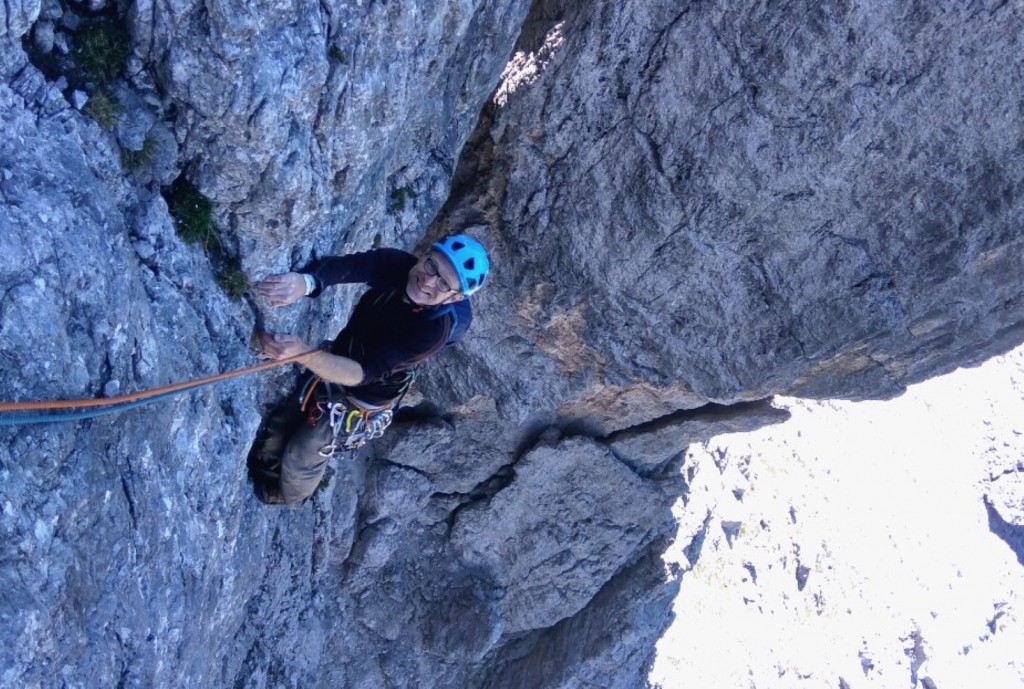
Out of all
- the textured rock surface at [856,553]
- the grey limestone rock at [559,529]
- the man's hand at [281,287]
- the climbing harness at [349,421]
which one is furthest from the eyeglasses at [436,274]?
the textured rock surface at [856,553]

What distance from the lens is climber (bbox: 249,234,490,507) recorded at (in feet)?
21.6

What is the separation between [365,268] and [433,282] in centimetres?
76

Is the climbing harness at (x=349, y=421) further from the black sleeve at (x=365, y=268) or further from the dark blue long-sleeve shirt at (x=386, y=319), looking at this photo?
the black sleeve at (x=365, y=268)

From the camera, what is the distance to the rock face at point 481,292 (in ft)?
18.9

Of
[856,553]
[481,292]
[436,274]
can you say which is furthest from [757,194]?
[856,553]

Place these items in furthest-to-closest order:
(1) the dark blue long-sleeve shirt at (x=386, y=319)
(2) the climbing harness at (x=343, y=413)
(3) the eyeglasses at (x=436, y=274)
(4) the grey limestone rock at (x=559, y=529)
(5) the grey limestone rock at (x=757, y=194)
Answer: (4) the grey limestone rock at (x=559, y=529), (5) the grey limestone rock at (x=757, y=194), (2) the climbing harness at (x=343, y=413), (1) the dark blue long-sleeve shirt at (x=386, y=319), (3) the eyeglasses at (x=436, y=274)

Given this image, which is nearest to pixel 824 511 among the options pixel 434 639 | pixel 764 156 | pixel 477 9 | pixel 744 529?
pixel 744 529

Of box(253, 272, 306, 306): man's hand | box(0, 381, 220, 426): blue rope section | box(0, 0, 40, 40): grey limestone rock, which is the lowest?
box(0, 381, 220, 426): blue rope section

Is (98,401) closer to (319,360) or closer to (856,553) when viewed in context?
(319,360)

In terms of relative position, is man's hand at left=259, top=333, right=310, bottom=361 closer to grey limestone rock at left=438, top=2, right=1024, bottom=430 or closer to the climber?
the climber

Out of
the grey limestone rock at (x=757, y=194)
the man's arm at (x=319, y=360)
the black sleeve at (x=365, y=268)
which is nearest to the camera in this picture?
the man's arm at (x=319, y=360)

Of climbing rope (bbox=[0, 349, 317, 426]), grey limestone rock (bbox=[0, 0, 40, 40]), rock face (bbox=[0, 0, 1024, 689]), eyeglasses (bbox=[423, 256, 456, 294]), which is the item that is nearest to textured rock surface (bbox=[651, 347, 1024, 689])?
rock face (bbox=[0, 0, 1024, 689])

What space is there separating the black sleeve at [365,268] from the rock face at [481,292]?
0.53 m

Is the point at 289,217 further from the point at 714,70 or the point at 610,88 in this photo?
the point at 714,70
